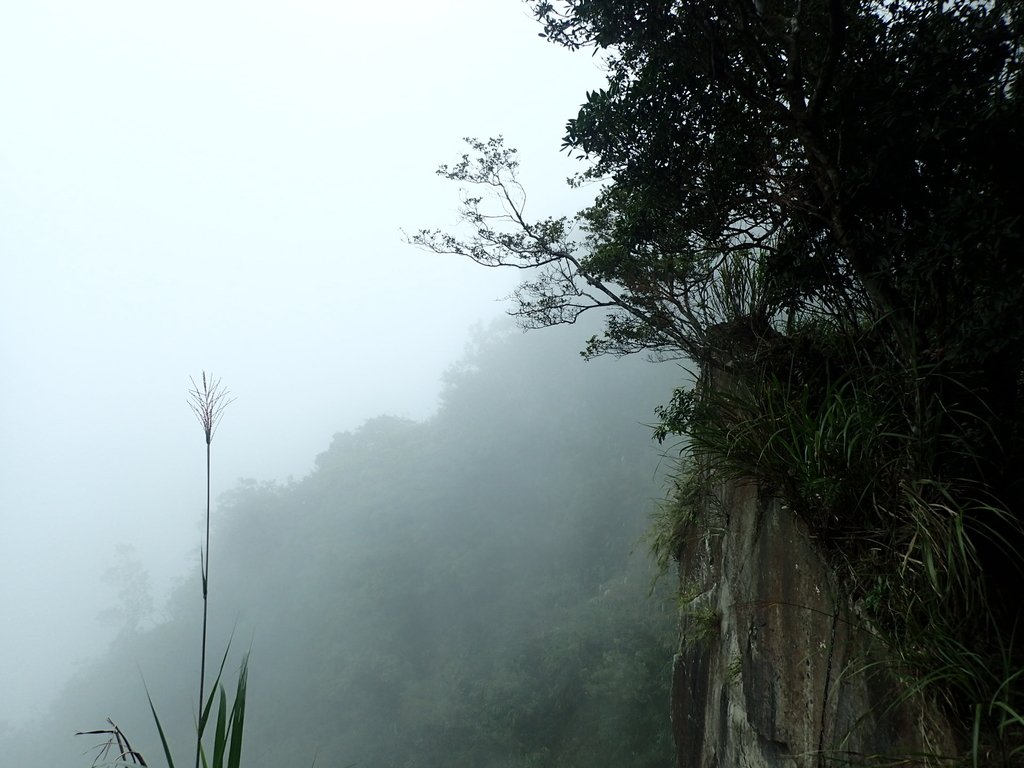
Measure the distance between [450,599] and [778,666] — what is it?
2266 cm

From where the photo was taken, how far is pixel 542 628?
19984 mm

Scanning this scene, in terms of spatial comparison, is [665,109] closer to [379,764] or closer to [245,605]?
[379,764]

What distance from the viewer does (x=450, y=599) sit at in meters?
23.5

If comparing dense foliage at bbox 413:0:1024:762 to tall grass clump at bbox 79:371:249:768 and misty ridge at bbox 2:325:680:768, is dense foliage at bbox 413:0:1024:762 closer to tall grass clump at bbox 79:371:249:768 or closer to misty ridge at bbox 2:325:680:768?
tall grass clump at bbox 79:371:249:768

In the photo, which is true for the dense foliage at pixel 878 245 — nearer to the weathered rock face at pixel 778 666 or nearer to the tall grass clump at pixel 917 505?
the tall grass clump at pixel 917 505

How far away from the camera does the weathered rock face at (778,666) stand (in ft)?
6.39

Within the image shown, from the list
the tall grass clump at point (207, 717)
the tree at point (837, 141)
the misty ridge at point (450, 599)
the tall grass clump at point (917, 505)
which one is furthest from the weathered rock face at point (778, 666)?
the misty ridge at point (450, 599)

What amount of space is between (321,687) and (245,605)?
1013 centimetres

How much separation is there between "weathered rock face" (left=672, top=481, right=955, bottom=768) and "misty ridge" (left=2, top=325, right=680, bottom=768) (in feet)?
37.8

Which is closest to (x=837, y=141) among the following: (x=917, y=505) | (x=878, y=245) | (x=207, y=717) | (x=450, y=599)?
(x=878, y=245)

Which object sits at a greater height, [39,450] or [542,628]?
[39,450]

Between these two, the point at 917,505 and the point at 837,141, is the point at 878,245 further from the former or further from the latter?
the point at 917,505

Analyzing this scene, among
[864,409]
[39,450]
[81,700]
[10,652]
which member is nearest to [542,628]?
[864,409]

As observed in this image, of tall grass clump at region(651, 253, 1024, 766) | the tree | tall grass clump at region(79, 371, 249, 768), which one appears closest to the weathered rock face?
tall grass clump at region(651, 253, 1024, 766)
